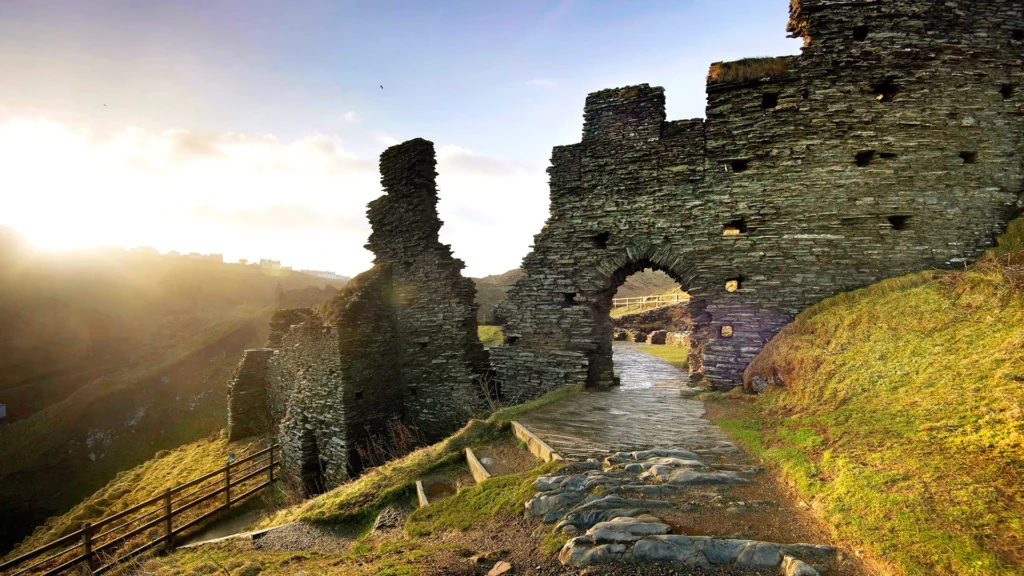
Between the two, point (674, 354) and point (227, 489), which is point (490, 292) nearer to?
point (674, 354)

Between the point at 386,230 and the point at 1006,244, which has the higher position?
the point at 386,230

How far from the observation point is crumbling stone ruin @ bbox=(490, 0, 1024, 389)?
8977 mm

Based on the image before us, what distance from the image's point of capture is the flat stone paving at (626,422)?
6.36m

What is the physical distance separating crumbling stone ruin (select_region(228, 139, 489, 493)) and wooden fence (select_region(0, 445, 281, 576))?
148 centimetres

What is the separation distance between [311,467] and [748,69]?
15.9 meters

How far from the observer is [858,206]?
364 inches

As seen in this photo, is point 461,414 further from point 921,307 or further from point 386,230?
point 921,307

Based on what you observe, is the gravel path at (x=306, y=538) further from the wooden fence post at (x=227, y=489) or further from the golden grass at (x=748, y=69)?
the golden grass at (x=748, y=69)

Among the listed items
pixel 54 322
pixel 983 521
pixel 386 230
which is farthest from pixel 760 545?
pixel 54 322

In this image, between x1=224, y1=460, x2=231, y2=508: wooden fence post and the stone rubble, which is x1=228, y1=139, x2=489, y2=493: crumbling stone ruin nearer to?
x1=224, y1=460, x2=231, y2=508: wooden fence post

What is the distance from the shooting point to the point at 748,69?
9.84m

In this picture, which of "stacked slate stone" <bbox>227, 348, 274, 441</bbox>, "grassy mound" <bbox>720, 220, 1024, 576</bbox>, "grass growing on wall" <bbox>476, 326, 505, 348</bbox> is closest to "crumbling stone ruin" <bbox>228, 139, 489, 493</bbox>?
"stacked slate stone" <bbox>227, 348, 274, 441</bbox>

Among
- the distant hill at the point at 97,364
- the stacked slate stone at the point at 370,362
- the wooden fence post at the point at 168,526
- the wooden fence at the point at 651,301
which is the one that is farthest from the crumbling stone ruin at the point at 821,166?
the distant hill at the point at 97,364

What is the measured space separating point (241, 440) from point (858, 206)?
→ 873 inches
